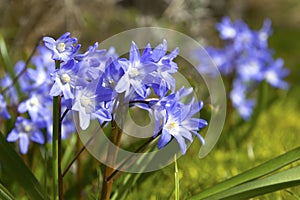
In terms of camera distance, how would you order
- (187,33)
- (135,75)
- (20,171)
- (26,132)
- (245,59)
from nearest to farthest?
(135,75) < (20,171) < (26,132) < (245,59) < (187,33)

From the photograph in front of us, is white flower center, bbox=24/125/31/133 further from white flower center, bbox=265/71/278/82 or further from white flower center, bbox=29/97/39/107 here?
white flower center, bbox=265/71/278/82

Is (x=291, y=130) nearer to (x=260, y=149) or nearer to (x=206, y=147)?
(x=260, y=149)

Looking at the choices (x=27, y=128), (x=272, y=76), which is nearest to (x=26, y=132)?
(x=27, y=128)

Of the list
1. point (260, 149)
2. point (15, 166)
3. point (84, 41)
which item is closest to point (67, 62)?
point (15, 166)

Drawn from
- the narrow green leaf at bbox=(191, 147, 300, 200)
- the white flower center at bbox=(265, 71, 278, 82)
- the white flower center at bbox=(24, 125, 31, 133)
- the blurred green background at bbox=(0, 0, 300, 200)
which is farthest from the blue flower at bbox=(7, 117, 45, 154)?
the white flower center at bbox=(265, 71, 278, 82)

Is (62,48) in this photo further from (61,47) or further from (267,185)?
(267,185)
